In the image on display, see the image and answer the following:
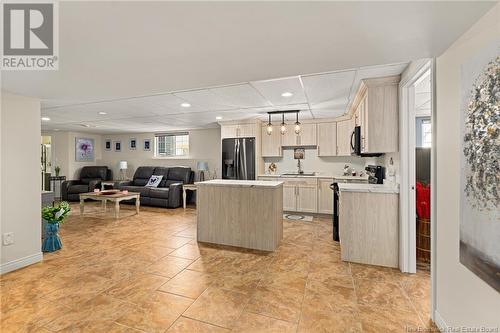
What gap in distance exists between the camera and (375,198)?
2.78 metres

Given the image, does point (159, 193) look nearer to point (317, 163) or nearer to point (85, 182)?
point (85, 182)

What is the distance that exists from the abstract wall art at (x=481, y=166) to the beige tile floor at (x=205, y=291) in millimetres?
890

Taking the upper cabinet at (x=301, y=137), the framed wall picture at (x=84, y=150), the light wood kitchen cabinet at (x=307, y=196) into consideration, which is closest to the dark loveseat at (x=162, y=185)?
the framed wall picture at (x=84, y=150)

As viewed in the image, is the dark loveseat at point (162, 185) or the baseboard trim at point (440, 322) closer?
the baseboard trim at point (440, 322)

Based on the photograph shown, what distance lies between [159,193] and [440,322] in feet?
19.6

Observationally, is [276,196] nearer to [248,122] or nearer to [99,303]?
[99,303]

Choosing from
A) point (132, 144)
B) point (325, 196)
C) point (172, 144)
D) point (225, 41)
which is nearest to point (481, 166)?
point (225, 41)

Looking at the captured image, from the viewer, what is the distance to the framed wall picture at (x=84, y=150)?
7793 millimetres

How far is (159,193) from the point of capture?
627cm

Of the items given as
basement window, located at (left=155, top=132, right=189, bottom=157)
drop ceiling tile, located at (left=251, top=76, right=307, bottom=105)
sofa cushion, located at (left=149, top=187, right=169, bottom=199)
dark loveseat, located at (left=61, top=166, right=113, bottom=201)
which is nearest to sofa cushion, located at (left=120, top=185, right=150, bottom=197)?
sofa cushion, located at (left=149, top=187, right=169, bottom=199)

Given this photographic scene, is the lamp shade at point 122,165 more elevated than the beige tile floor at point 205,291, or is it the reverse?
the lamp shade at point 122,165

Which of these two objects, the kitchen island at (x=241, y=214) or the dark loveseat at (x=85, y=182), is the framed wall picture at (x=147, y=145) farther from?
the kitchen island at (x=241, y=214)

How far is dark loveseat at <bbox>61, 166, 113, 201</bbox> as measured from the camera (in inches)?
275

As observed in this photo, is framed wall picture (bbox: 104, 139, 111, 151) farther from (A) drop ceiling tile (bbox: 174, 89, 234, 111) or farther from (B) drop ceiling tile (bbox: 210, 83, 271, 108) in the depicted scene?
(B) drop ceiling tile (bbox: 210, 83, 271, 108)
